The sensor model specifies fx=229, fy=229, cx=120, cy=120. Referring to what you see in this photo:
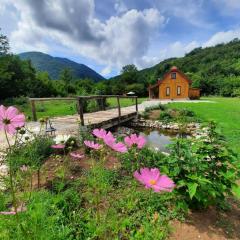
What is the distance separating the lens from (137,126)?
41.8 feet

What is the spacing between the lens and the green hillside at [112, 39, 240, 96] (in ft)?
134

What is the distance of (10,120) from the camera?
1051mm

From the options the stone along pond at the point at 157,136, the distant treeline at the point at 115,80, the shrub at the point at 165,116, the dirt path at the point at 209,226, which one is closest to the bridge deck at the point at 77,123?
the stone along pond at the point at 157,136

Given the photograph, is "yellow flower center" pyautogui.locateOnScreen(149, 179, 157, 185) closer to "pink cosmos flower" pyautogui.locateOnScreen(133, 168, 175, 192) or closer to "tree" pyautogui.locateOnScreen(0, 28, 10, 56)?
"pink cosmos flower" pyautogui.locateOnScreen(133, 168, 175, 192)

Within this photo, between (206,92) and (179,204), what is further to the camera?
(206,92)

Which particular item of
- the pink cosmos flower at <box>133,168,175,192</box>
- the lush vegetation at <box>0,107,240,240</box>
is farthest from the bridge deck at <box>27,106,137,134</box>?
the pink cosmos flower at <box>133,168,175,192</box>

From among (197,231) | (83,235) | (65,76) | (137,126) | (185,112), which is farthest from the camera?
(65,76)

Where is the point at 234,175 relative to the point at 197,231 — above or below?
above

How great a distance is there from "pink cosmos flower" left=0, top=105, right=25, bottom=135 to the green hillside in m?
33.9

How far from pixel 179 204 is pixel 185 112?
12385 millimetres

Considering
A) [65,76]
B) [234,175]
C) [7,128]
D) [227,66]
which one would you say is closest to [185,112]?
[234,175]

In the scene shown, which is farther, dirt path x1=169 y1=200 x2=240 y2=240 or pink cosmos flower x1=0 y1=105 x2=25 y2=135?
dirt path x1=169 y1=200 x2=240 y2=240

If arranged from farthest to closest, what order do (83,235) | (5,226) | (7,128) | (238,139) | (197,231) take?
(238,139)
(197,231)
(83,235)
(5,226)
(7,128)

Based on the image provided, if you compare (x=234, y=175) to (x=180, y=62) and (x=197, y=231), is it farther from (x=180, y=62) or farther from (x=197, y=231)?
(x=180, y=62)
